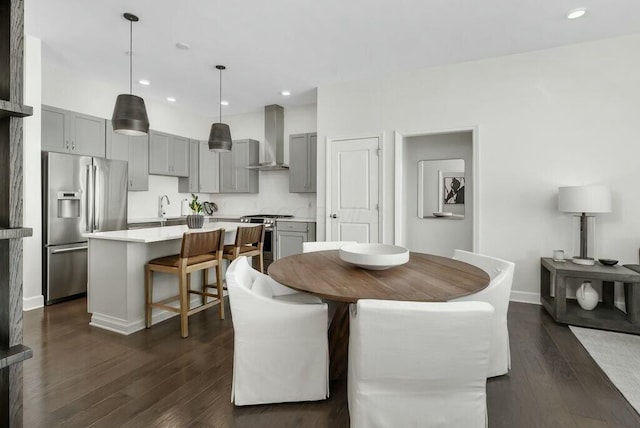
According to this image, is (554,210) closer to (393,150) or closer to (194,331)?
(393,150)

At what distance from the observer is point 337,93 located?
14.7ft

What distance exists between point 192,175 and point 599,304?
585 centimetres

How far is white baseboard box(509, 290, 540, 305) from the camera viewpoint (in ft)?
11.7

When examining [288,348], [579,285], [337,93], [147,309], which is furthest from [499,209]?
[147,309]

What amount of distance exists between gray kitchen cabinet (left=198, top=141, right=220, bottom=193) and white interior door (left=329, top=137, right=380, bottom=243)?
98.7 inches

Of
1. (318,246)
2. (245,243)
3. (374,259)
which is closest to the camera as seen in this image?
(374,259)

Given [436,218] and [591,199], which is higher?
[591,199]

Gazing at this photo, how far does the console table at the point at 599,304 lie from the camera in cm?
275

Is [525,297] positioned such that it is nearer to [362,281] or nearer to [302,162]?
[362,281]

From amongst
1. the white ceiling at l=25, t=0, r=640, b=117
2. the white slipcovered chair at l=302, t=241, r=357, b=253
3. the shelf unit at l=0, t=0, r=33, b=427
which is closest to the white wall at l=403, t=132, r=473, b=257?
the white ceiling at l=25, t=0, r=640, b=117

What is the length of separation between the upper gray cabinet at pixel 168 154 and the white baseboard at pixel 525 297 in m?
5.13

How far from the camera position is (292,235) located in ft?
16.3

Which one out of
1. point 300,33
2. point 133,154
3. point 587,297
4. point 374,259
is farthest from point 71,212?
point 587,297

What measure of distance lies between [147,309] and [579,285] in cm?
420
